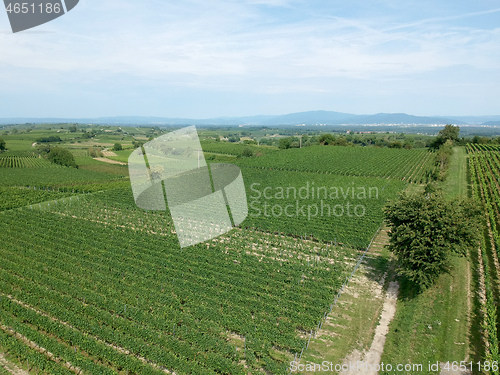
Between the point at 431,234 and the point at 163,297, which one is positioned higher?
the point at 431,234

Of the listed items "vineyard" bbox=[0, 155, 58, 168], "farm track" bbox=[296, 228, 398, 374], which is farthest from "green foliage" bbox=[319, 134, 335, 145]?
"farm track" bbox=[296, 228, 398, 374]

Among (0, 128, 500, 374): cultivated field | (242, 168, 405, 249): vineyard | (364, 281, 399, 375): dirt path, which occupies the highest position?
(242, 168, 405, 249): vineyard

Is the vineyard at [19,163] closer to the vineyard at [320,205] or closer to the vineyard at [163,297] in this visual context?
the vineyard at [320,205]

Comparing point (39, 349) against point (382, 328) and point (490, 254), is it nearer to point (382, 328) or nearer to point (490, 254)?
point (382, 328)

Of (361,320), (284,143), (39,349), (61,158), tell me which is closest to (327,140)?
(284,143)

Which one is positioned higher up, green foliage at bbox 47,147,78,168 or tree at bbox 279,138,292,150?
tree at bbox 279,138,292,150

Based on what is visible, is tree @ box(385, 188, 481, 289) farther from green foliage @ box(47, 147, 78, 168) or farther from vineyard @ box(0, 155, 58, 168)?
green foliage @ box(47, 147, 78, 168)
